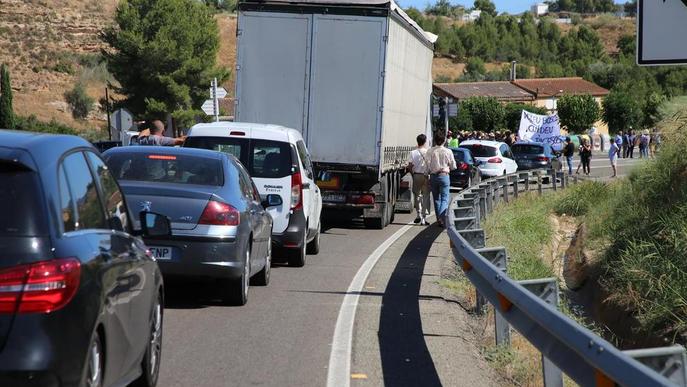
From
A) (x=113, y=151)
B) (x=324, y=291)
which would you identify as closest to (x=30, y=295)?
(x=113, y=151)

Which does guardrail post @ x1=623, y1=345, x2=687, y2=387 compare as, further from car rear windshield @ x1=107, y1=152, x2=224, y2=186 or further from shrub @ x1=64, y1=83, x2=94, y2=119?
shrub @ x1=64, y1=83, x2=94, y2=119

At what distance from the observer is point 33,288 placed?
15.6 feet

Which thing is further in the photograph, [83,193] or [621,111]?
[621,111]

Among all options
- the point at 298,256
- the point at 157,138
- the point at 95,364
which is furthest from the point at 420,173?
the point at 95,364

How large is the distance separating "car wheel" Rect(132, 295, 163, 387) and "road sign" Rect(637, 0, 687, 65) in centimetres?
→ 355

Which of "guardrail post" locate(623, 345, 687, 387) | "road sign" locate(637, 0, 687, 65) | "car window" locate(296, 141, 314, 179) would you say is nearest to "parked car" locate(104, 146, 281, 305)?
"car window" locate(296, 141, 314, 179)

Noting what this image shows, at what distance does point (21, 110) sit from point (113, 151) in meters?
74.5

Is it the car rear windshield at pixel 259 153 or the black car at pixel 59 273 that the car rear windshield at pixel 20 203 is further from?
the car rear windshield at pixel 259 153

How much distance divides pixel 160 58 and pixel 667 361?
6261 centimetres

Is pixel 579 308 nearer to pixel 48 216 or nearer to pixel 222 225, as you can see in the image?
pixel 222 225

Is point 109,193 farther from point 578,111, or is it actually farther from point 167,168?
point 578,111

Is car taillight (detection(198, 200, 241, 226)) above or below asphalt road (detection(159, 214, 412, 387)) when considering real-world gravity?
above

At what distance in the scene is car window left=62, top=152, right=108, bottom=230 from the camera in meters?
5.47

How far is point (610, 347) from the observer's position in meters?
4.52
